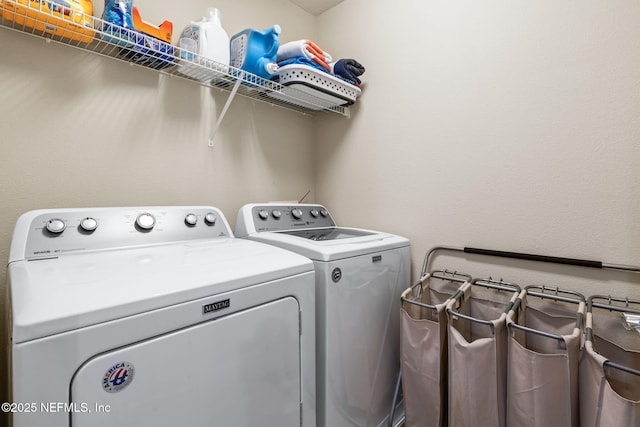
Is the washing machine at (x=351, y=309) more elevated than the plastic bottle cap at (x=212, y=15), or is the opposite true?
the plastic bottle cap at (x=212, y=15)

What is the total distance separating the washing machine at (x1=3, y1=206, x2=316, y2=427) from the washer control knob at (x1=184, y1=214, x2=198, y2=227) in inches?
5.4

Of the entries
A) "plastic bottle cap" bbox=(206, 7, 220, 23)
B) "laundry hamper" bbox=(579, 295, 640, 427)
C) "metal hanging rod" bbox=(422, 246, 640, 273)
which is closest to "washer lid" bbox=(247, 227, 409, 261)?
"metal hanging rod" bbox=(422, 246, 640, 273)

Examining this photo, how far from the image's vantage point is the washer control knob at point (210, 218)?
4.85ft

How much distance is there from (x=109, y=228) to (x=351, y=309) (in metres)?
1.03

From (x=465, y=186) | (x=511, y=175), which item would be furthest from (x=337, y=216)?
(x=511, y=175)

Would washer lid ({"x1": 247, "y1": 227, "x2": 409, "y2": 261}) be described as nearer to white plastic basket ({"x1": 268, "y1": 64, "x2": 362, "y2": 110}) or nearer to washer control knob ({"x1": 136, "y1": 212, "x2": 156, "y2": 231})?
washer control knob ({"x1": 136, "y1": 212, "x2": 156, "y2": 231})

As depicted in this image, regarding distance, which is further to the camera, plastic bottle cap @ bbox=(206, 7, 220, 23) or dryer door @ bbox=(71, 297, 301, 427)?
plastic bottle cap @ bbox=(206, 7, 220, 23)

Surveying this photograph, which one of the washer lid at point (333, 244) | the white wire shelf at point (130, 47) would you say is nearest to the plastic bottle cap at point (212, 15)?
the white wire shelf at point (130, 47)

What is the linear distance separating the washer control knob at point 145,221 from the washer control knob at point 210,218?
240mm

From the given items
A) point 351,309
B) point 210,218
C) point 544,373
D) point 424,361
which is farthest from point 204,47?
point 544,373

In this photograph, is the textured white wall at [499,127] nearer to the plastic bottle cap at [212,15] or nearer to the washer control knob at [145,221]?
the plastic bottle cap at [212,15]

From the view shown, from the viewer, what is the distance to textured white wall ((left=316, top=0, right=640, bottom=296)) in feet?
3.91

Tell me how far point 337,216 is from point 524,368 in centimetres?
139

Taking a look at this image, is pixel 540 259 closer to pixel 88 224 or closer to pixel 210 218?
pixel 210 218
